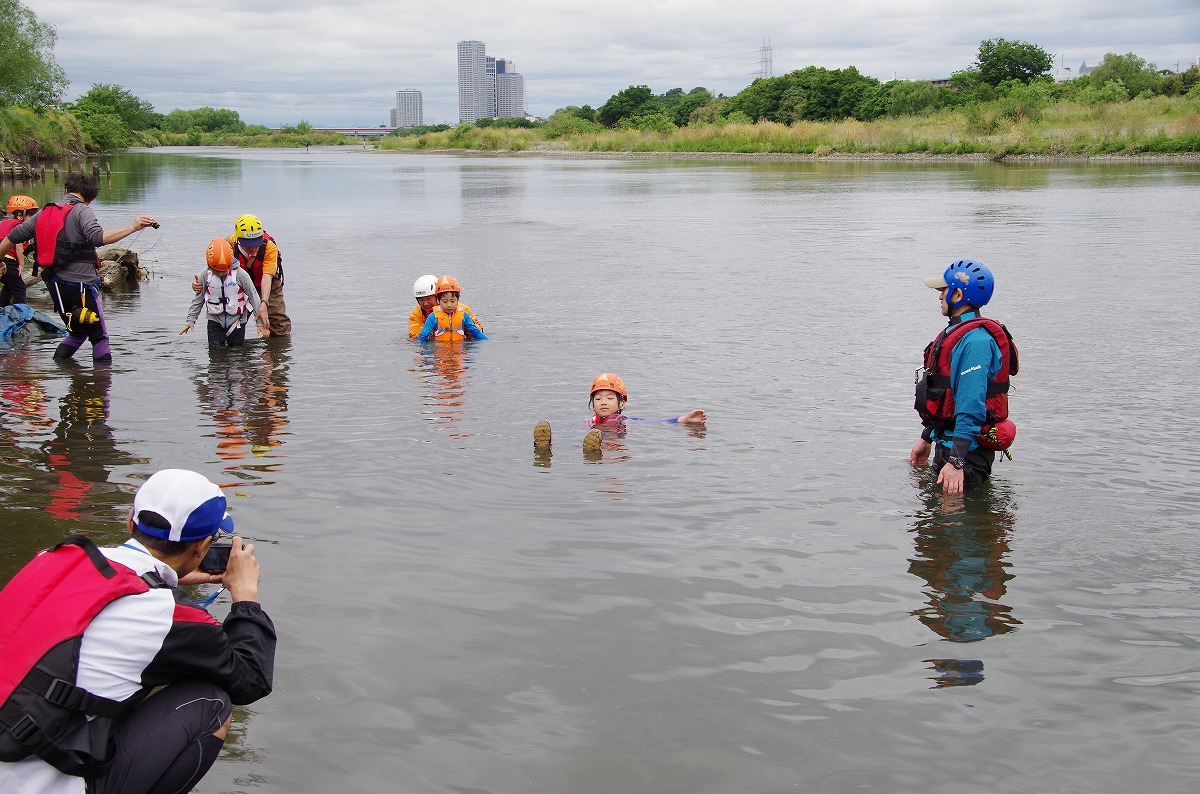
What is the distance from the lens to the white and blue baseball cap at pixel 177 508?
3795 millimetres

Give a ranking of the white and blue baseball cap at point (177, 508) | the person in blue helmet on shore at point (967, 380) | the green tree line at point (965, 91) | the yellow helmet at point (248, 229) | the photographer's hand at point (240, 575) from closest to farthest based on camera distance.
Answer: the white and blue baseball cap at point (177, 508) < the photographer's hand at point (240, 575) < the person in blue helmet on shore at point (967, 380) < the yellow helmet at point (248, 229) < the green tree line at point (965, 91)

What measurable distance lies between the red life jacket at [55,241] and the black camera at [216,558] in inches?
352

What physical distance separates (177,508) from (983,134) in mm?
78398

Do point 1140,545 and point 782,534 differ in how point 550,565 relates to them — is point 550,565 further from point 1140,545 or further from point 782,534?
point 1140,545

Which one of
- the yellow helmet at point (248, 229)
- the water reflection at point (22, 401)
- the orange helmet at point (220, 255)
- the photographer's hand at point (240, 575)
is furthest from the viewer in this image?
the yellow helmet at point (248, 229)

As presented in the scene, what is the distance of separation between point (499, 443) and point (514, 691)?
4.68 metres

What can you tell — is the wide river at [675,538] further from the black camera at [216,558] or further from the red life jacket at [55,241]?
the red life jacket at [55,241]

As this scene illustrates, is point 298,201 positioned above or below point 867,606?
above

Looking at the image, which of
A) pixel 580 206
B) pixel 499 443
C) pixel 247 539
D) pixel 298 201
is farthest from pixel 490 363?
pixel 298 201

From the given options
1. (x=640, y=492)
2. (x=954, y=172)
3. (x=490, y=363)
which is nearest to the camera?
(x=640, y=492)

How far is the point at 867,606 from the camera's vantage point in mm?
6270

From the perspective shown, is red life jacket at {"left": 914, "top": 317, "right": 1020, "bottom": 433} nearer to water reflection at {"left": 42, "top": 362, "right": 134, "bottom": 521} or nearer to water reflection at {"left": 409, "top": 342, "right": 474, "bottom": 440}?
water reflection at {"left": 409, "top": 342, "right": 474, "bottom": 440}

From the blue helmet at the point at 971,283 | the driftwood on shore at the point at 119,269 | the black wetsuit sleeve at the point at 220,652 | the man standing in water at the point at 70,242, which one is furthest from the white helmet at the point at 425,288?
the black wetsuit sleeve at the point at 220,652

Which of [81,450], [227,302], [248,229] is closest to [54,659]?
[81,450]
